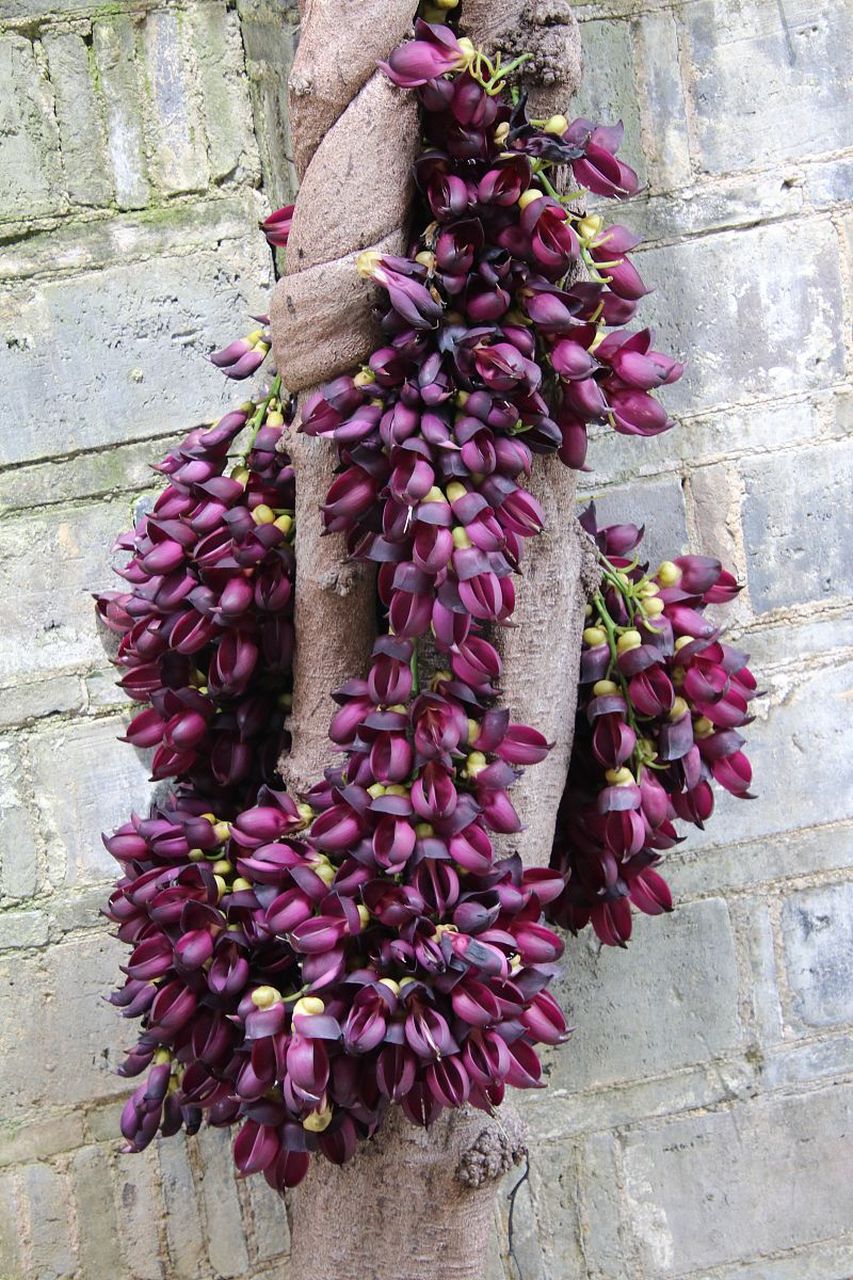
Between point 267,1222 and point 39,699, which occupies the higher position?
point 39,699

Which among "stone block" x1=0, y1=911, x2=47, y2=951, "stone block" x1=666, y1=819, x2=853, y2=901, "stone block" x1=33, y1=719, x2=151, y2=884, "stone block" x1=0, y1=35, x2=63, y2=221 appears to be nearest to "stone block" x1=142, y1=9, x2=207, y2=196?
"stone block" x1=0, y1=35, x2=63, y2=221

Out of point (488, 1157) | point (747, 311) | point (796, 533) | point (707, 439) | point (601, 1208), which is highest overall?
point (747, 311)

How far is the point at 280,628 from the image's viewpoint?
94cm

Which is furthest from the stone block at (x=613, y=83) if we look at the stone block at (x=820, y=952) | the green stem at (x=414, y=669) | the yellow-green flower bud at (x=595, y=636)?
the stone block at (x=820, y=952)

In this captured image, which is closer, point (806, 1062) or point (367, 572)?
point (367, 572)

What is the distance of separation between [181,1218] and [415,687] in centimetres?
79

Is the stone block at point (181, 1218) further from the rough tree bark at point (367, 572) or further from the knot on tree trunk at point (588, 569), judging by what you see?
the knot on tree trunk at point (588, 569)

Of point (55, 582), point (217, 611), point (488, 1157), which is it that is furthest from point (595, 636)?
point (55, 582)

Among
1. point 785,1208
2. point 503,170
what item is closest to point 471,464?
point 503,170

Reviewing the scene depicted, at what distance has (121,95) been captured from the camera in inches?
50.6

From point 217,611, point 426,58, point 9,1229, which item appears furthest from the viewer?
point 9,1229

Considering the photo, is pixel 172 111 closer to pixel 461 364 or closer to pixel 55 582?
pixel 55 582

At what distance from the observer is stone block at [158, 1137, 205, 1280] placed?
128 centimetres

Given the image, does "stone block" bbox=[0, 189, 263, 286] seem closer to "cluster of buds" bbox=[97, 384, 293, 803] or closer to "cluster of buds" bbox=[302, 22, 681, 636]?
"cluster of buds" bbox=[97, 384, 293, 803]
